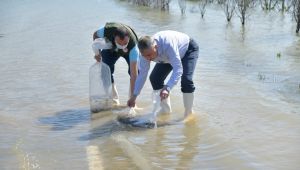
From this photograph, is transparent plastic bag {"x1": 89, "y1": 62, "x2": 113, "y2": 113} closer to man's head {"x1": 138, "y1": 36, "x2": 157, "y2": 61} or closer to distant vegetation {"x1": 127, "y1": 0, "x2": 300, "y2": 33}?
man's head {"x1": 138, "y1": 36, "x2": 157, "y2": 61}

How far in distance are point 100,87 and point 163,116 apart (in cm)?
110

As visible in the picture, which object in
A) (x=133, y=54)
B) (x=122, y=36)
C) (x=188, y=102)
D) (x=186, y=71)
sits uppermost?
(x=122, y=36)

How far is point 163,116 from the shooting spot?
6789mm

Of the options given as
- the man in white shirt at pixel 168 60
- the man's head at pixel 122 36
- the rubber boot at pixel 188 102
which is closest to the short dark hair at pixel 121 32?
the man's head at pixel 122 36

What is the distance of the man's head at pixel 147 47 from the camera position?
5363 mm

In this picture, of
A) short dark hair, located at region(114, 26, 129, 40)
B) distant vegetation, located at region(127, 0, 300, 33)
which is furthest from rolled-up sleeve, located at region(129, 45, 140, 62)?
distant vegetation, located at region(127, 0, 300, 33)

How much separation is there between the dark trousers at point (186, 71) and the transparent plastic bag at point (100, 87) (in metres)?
0.93

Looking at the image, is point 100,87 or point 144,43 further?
point 100,87

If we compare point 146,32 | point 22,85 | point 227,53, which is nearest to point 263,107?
point 22,85

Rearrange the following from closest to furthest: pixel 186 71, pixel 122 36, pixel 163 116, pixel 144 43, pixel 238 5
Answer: pixel 144 43 < pixel 186 71 < pixel 122 36 < pixel 163 116 < pixel 238 5

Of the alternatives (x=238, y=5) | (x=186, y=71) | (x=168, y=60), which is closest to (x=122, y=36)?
(x=168, y=60)

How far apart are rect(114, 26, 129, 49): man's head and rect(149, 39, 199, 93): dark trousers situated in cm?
54

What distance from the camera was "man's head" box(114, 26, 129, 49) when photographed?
630 cm

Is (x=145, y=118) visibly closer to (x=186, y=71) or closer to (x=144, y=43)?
(x=186, y=71)
